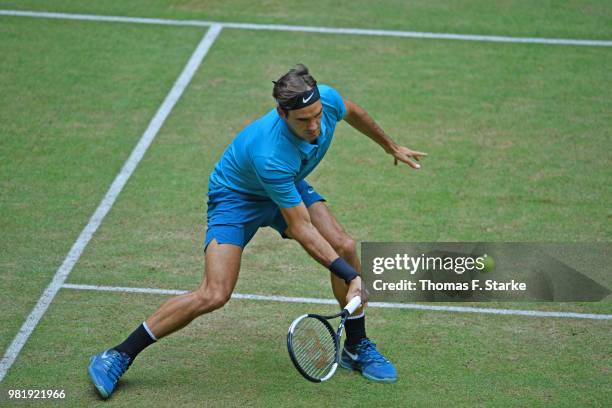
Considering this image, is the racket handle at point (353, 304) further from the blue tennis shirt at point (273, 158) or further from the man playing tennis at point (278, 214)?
the blue tennis shirt at point (273, 158)

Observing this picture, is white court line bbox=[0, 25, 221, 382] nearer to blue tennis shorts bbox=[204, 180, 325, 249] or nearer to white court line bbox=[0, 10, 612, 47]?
white court line bbox=[0, 10, 612, 47]

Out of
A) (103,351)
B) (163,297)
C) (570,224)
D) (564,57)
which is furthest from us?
(564,57)

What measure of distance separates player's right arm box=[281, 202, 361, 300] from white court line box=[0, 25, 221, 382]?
Answer: 2183 millimetres

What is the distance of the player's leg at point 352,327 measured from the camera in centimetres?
689

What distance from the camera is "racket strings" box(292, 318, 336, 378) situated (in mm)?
6176

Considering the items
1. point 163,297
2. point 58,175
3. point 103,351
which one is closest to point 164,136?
point 58,175

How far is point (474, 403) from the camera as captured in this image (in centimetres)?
666

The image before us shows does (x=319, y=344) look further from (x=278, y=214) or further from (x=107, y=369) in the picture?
(x=107, y=369)

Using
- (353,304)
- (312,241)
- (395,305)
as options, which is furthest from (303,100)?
(395,305)

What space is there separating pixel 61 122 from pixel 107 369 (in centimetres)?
457

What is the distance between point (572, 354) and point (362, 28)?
6.51 metres

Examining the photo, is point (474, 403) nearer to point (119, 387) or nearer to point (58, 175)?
point (119, 387)

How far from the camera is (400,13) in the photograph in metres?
13.2

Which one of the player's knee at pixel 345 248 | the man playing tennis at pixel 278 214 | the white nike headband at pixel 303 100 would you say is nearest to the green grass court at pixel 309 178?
the man playing tennis at pixel 278 214
